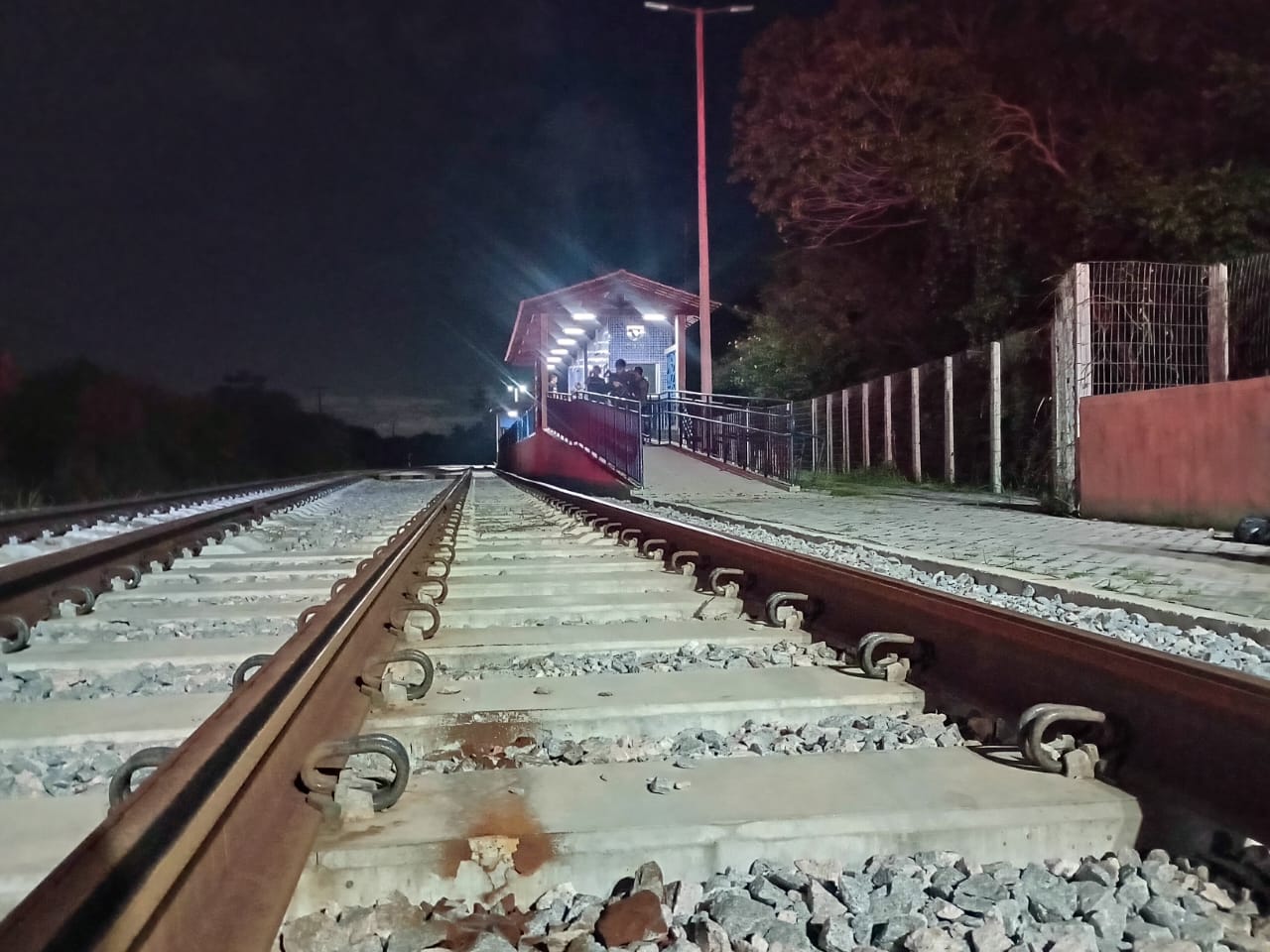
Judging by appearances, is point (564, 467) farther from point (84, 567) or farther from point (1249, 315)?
point (84, 567)

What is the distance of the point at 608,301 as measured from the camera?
97.7ft

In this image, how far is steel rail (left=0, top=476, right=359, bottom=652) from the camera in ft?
13.6

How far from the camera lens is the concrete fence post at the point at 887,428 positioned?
17109 millimetres

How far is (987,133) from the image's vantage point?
15.3 meters

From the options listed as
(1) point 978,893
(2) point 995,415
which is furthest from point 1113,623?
(2) point 995,415

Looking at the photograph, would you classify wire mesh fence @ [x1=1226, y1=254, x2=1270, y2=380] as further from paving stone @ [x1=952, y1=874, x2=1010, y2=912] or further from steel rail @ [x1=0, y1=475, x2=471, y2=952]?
steel rail @ [x1=0, y1=475, x2=471, y2=952]

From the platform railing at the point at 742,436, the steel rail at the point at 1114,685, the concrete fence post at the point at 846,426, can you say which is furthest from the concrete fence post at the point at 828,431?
the steel rail at the point at 1114,685

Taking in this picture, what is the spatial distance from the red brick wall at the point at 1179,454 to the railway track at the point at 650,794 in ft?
21.2

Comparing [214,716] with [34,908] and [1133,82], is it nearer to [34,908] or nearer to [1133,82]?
[34,908]

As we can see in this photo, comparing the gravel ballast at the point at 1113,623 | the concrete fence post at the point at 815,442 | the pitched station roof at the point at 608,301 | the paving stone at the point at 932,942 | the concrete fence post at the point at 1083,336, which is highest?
the pitched station roof at the point at 608,301

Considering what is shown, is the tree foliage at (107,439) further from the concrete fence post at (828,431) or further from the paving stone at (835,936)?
the paving stone at (835,936)

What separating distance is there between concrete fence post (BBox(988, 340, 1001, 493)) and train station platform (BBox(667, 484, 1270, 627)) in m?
1.61

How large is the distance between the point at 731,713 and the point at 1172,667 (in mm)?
1034

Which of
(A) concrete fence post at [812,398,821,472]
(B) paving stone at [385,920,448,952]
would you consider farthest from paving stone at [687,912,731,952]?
(A) concrete fence post at [812,398,821,472]
